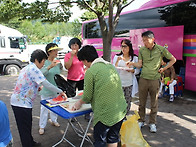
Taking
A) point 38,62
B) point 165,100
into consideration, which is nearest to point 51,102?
point 38,62

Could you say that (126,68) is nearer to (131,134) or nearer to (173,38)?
(131,134)

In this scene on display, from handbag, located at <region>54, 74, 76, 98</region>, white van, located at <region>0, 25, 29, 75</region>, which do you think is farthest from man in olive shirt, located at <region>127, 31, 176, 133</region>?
white van, located at <region>0, 25, 29, 75</region>

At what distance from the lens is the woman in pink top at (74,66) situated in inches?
144

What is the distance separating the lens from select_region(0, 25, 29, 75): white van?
10438mm

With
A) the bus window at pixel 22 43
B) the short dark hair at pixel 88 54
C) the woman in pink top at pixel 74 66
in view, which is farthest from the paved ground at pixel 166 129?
the bus window at pixel 22 43

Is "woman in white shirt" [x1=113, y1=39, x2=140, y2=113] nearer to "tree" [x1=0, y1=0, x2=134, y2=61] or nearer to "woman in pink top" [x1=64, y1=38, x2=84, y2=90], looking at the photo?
"woman in pink top" [x1=64, y1=38, x2=84, y2=90]

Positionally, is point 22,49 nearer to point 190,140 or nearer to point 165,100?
point 165,100

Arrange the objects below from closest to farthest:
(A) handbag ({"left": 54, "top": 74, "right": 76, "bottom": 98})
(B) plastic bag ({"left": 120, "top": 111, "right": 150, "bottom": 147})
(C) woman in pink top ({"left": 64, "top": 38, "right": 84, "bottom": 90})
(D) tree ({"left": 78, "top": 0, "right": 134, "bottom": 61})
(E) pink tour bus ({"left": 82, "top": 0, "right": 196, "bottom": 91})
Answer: (B) plastic bag ({"left": 120, "top": 111, "right": 150, "bottom": 147})
(A) handbag ({"left": 54, "top": 74, "right": 76, "bottom": 98})
(C) woman in pink top ({"left": 64, "top": 38, "right": 84, "bottom": 90})
(D) tree ({"left": 78, "top": 0, "right": 134, "bottom": 61})
(E) pink tour bus ({"left": 82, "top": 0, "right": 196, "bottom": 91})

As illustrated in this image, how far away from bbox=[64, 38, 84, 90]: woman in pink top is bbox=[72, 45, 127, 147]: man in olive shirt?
1.51 m

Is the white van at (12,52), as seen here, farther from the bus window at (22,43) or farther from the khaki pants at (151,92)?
the khaki pants at (151,92)

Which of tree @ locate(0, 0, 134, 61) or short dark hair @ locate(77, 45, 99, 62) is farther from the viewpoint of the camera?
tree @ locate(0, 0, 134, 61)

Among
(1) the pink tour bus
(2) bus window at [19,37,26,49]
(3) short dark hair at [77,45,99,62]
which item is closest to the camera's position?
(3) short dark hair at [77,45,99,62]

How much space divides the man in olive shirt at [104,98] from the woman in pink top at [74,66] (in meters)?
1.51

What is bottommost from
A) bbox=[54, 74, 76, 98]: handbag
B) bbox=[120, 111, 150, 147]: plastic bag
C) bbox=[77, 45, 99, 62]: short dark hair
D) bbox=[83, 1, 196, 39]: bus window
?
bbox=[120, 111, 150, 147]: plastic bag
